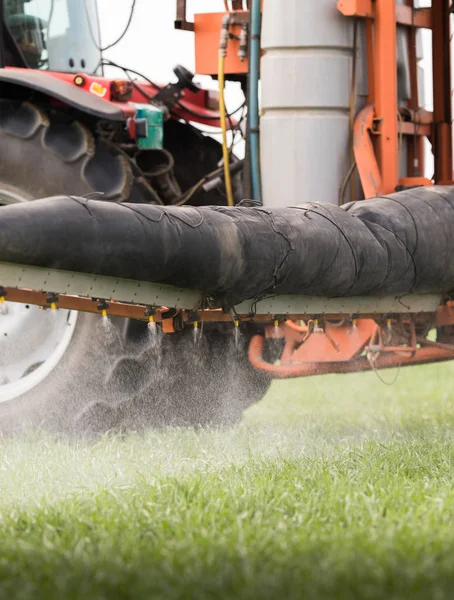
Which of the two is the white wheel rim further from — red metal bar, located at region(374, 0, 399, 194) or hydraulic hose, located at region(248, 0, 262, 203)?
red metal bar, located at region(374, 0, 399, 194)

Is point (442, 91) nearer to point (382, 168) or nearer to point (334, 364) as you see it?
point (382, 168)

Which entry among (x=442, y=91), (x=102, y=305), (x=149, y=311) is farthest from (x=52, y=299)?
(x=442, y=91)

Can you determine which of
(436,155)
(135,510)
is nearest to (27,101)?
(436,155)

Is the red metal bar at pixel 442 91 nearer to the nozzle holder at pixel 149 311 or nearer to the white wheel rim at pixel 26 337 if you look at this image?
the white wheel rim at pixel 26 337

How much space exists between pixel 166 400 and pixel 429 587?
3.15 m

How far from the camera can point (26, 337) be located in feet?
18.7

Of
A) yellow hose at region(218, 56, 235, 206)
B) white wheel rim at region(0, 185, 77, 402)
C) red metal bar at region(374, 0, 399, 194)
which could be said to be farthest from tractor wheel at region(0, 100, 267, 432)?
red metal bar at region(374, 0, 399, 194)

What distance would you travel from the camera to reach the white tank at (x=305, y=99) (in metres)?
5.57

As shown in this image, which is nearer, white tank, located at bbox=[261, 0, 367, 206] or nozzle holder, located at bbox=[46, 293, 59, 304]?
nozzle holder, located at bbox=[46, 293, 59, 304]

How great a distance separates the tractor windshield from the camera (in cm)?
622

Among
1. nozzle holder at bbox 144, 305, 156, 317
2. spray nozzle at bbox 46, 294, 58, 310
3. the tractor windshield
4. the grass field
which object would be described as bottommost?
the grass field

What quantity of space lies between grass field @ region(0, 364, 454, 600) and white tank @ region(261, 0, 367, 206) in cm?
125

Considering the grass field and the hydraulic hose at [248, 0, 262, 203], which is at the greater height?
the hydraulic hose at [248, 0, 262, 203]

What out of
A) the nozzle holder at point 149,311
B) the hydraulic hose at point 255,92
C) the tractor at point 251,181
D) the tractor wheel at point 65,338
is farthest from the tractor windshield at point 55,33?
the nozzle holder at point 149,311
